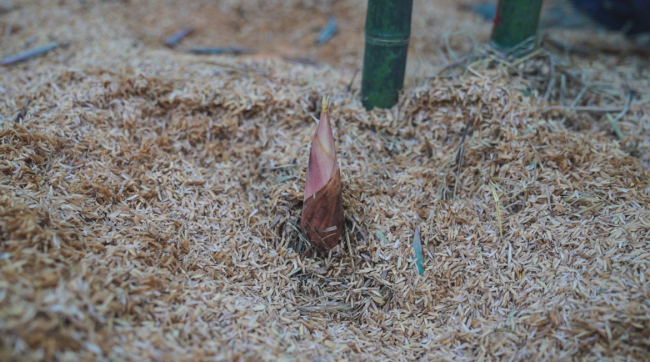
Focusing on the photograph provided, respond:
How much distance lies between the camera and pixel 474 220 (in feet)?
7.85

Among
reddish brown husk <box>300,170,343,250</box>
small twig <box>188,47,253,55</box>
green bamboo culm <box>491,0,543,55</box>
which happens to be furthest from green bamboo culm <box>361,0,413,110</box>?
small twig <box>188,47,253,55</box>

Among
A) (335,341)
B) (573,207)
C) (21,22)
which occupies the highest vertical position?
(21,22)

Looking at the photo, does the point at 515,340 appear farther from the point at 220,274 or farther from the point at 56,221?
the point at 56,221

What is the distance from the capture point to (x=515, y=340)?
1.90 m

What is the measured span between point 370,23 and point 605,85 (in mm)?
1932

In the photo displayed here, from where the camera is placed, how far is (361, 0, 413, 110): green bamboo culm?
2.68m

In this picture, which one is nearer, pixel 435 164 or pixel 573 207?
pixel 573 207

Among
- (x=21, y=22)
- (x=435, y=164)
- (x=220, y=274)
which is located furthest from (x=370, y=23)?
(x=21, y=22)

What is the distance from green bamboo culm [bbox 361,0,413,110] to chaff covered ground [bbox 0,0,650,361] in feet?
0.35

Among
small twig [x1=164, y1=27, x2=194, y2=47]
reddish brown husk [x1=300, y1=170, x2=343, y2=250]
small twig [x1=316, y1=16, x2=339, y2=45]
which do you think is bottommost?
reddish brown husk [x1=300, y1=170, x2=343, y2=250]

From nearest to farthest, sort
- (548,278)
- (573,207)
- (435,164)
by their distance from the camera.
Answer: (548,278), (573,207), (435,164)

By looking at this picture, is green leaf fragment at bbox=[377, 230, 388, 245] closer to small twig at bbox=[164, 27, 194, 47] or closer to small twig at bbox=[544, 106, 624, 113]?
small twig at bbox=[544, 106, 624, 113]

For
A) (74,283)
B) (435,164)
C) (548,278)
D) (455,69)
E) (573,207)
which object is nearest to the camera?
(74,283)

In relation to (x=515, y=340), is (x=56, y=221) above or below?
above
